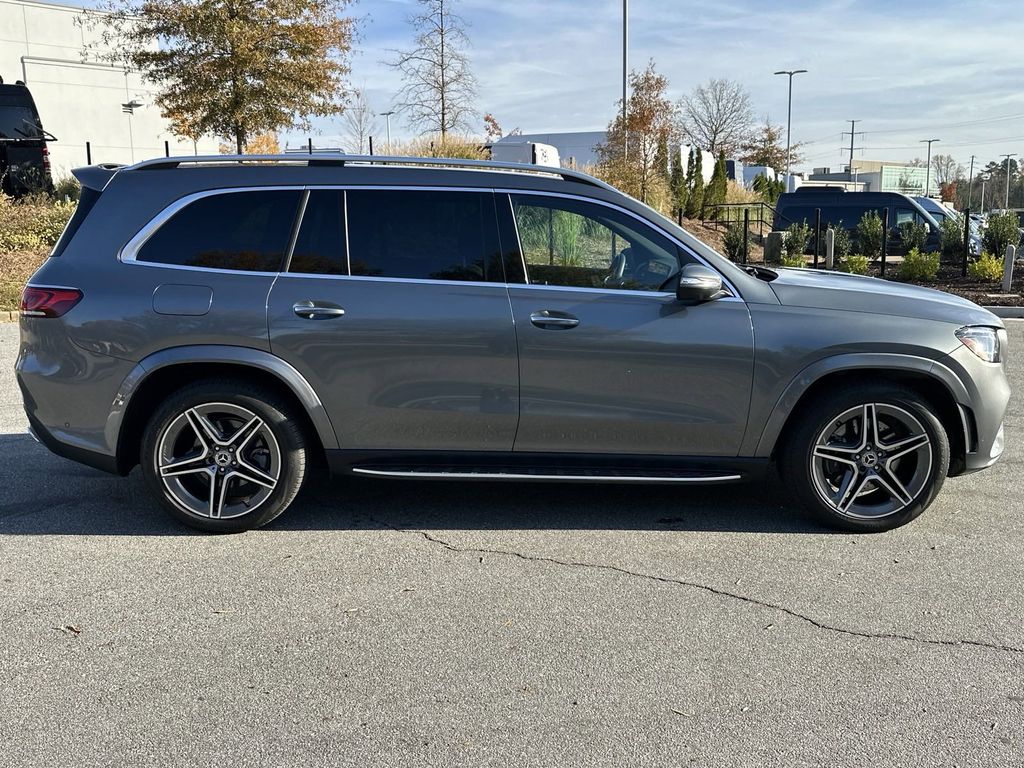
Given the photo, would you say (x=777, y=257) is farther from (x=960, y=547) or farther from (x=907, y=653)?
(x=907, y=653)

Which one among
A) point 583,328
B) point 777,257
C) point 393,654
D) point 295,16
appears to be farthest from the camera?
point 777,257

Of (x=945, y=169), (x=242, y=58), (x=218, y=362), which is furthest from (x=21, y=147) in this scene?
(x=945, y=169)

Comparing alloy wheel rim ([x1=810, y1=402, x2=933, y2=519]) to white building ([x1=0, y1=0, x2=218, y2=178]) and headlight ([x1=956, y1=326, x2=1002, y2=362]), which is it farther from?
white building ([x1=0, y1=0, x2=218, y2=178])

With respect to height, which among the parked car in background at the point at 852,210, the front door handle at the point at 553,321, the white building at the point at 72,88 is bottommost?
the front door handle at the point at 553,321

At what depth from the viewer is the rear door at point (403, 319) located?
434 centimetres

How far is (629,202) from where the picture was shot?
14.8 feet

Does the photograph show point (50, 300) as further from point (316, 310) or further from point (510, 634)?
point (510, 634)

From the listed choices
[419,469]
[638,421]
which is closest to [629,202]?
[638,421]

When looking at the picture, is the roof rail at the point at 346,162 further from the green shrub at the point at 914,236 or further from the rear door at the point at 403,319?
the green shrub at the point at 914,236

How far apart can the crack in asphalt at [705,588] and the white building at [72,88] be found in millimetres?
32333

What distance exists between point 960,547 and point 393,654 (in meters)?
2.88

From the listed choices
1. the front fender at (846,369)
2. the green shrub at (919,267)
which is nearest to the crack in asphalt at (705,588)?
Answer: the front fender at (846,369)

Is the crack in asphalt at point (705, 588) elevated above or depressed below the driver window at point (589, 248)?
below

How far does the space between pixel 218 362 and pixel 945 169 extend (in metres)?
135
